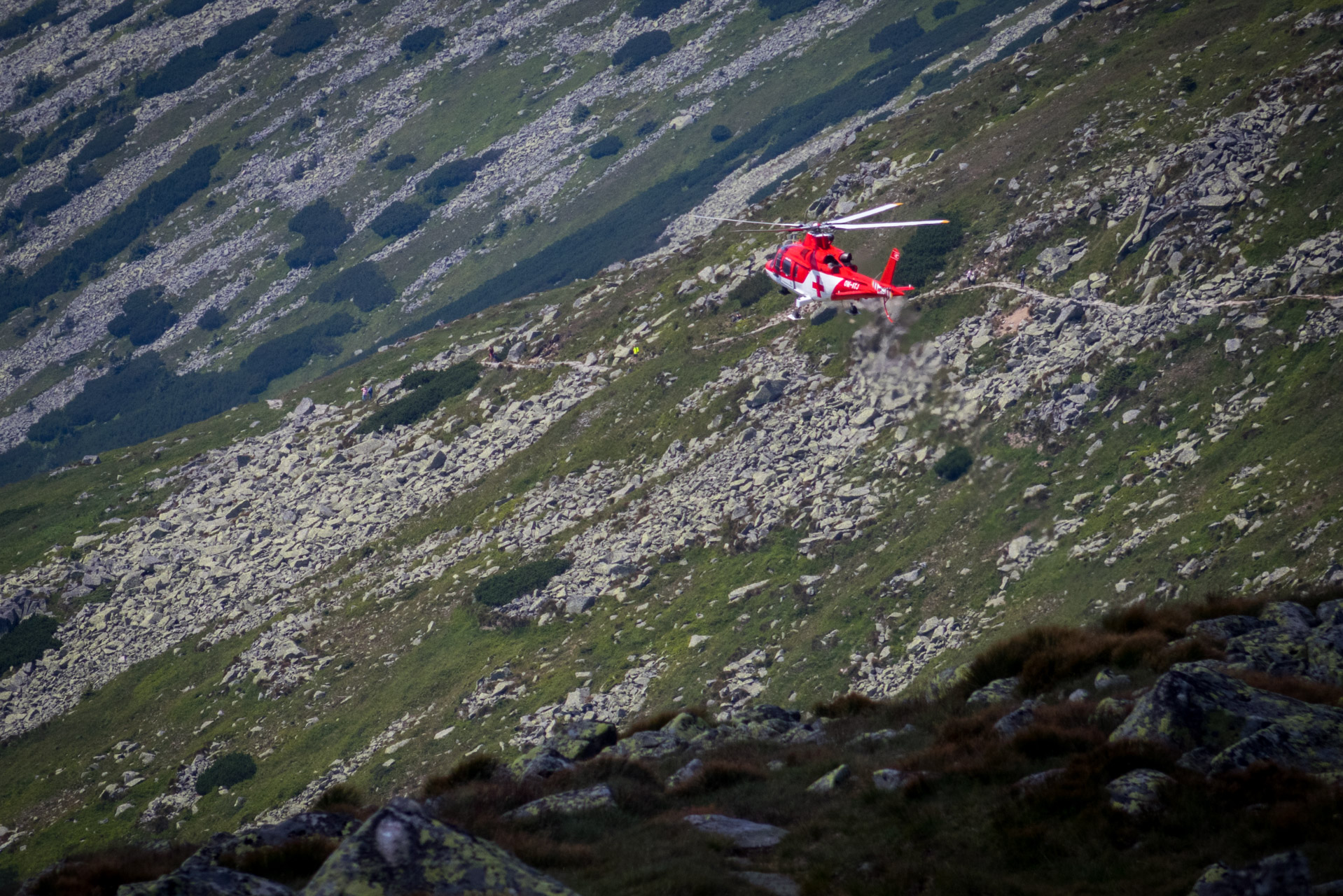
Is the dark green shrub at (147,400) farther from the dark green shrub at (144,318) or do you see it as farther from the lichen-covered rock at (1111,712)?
the lichen-covered rock at (1111,712)

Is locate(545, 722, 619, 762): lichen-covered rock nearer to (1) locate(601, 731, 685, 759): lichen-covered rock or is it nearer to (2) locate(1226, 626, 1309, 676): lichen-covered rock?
(1) locate(601, 731, 685, 759): lichen-covered rock

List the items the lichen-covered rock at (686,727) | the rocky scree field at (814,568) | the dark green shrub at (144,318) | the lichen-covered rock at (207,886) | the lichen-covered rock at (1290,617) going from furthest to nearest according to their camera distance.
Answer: the dark green shrub at (144,318) < the lichen-covered rock at (686,727) < the lichen-covered rock at (1290,617) < the rocky scree field at (814,568) < the lichen-covered rock at (207,886)

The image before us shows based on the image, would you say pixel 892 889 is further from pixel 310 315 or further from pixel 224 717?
pixel 310 315

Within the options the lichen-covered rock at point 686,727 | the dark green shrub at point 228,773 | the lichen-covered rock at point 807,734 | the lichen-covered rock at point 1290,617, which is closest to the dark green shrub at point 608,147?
the dark green shrub at point 228,773

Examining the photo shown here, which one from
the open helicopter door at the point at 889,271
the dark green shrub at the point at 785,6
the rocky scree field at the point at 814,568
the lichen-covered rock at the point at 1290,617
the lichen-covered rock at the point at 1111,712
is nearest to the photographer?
the rocky scree field at the point at 814,568

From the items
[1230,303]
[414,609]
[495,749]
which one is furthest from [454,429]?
[1230,303]

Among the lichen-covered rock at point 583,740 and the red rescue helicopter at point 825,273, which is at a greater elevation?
the red rescue helicopter at point 825,273
